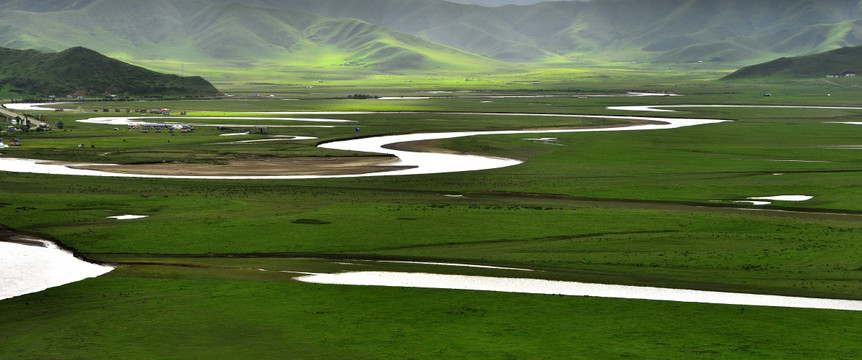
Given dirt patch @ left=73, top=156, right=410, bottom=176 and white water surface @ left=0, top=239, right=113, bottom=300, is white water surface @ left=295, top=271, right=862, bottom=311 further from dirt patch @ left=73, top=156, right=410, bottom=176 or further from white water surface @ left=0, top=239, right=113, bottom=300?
dirt patch @ left=73, top=156, right=410, bottom=176

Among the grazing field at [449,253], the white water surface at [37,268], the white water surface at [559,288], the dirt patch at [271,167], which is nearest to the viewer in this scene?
the grazing field at [449,253]

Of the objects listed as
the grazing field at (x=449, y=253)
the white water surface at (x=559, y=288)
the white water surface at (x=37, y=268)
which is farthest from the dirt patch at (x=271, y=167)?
the white water surface at (x=559, y=288)

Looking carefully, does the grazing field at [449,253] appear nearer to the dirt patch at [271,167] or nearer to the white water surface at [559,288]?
the white water surface at [559,288]

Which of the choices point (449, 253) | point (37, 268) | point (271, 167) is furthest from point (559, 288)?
point (271, 167)

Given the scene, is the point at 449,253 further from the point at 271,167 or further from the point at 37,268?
the point at 271,167

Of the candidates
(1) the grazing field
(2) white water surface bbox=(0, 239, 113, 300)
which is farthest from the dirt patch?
(2) white water surface bbox=(0, 239, 113, 300)
